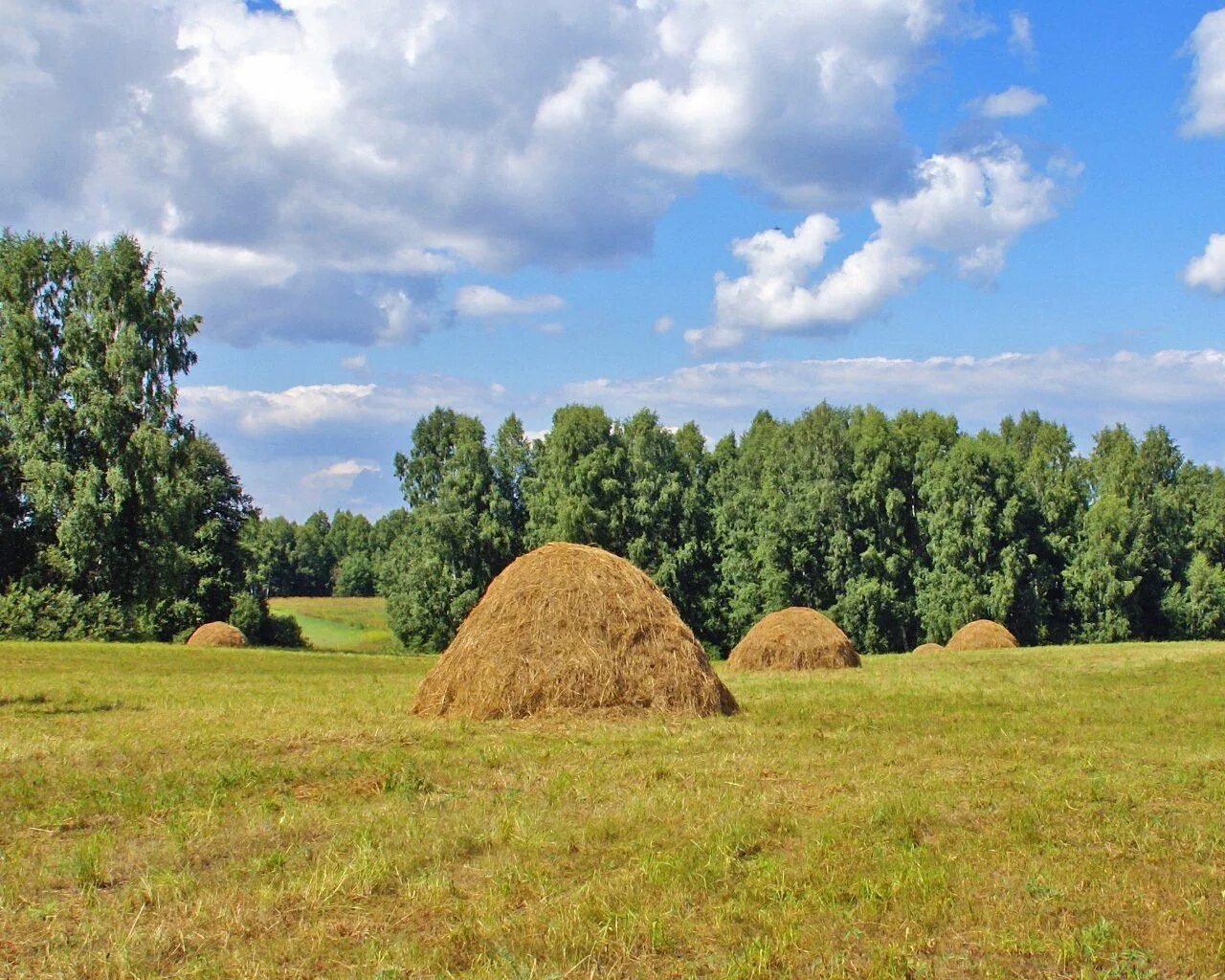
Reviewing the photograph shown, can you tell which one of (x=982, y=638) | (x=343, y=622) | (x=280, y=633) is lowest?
(x=343, y=622)

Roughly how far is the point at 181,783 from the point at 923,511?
5723 centimetres

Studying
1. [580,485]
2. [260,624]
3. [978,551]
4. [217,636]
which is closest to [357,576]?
[260,624]

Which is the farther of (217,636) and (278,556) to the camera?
(278,556)

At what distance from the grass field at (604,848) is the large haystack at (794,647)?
46.3ft

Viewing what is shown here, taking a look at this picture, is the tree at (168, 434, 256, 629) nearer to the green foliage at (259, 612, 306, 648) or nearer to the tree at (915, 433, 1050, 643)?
the green foliage at (259, 612, 306, 648)

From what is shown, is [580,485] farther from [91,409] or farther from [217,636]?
[91,409]

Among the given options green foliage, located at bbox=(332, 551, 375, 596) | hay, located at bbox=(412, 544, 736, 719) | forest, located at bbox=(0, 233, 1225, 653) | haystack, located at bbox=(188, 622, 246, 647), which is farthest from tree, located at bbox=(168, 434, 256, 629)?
green foliage, located at bbox=(332, 551, 375, 596)

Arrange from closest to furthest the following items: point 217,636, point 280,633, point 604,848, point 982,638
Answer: point 604,848 < point 217,636 < point 982,638 < point 280,633

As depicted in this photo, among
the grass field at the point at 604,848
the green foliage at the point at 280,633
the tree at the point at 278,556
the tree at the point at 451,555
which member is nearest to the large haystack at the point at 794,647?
the grass field at the point at 604,848

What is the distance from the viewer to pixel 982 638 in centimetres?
4334

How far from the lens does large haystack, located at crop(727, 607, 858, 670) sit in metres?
29.1

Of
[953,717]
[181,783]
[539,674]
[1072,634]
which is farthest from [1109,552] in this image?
[181,783]

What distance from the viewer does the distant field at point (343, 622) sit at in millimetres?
75438

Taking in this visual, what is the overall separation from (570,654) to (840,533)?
47.0 m
